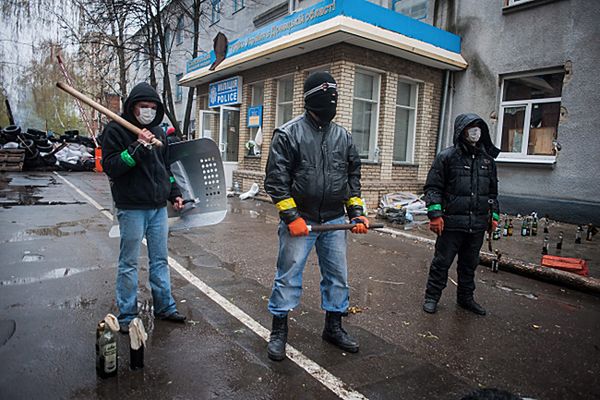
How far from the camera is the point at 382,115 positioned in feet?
34.9

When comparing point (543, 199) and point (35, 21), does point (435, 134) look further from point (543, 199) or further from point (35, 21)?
point (35, 21)

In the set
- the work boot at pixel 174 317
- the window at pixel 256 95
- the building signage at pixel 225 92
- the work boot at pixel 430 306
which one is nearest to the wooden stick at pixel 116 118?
the work boot at pixel 174 317

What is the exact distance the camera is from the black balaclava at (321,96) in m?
3.05

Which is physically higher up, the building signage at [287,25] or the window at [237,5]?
the window at [237,5]

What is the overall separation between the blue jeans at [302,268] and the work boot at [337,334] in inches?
2.8

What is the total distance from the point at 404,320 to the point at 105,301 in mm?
2874

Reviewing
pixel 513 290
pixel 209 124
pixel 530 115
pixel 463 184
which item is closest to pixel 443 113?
pixel 530 115

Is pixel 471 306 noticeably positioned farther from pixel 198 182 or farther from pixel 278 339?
pixel 198 182

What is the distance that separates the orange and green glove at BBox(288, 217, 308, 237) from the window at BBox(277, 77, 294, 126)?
976cm

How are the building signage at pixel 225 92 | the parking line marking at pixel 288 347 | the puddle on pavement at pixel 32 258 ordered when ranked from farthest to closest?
the building signage at pixel 225 92 → the puddle on pavement at pixel 32 258 → the parking line marking at pixel 288 347

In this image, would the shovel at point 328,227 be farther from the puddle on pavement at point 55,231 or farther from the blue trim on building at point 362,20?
the blue trim on building at point 362,20

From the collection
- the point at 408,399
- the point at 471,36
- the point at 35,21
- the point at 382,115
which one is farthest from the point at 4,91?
the point at 408,399

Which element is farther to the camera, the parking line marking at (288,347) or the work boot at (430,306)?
the work boot at (430,306)

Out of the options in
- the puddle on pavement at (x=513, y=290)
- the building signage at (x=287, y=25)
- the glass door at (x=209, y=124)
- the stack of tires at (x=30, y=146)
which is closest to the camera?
the puddle on pavement at (x=513, y=290)
